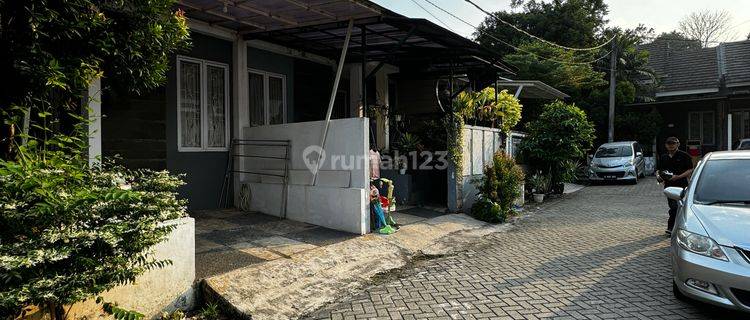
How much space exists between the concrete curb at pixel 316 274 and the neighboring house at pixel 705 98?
18.7m

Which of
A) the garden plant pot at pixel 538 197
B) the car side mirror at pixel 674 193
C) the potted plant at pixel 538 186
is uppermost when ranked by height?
the car side mirror at pixel 674 193

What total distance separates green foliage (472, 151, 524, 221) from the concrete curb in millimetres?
2164

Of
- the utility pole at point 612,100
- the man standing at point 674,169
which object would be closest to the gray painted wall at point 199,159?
the man standing at point 674,169

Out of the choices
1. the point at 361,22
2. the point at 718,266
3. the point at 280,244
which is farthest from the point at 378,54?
the point at 718,266

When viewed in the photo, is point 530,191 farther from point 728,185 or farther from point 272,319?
point 272,319

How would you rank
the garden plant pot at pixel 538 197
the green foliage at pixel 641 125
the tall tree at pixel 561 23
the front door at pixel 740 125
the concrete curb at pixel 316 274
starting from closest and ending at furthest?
1. the concrete curb at pixel 316 274
2. the garden plant pot at pixel 538 197
3. the green foliage at pixel 641 125
4. the front door at pixel 740 125
5. the tall tree at pixel 561 23

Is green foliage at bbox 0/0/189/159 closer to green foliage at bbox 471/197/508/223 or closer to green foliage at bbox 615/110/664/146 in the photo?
green foliage at bbox 471/197/508/223

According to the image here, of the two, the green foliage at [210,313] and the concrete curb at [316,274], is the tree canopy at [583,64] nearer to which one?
the concrete curb at [316,274]

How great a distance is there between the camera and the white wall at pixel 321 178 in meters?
7.08

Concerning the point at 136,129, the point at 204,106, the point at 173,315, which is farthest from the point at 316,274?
the point at 204,106

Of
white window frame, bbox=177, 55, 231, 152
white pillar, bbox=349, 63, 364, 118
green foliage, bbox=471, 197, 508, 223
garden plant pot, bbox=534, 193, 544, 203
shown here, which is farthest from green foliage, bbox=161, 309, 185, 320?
garden plant pot, bbox=534, 193, 544, 203

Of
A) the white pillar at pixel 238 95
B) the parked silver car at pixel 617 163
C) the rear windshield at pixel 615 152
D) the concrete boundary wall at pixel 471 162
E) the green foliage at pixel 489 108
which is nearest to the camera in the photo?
the white pillar at pixel 238 95

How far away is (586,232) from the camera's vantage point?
26.9 feet

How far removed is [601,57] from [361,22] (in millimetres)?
20415
